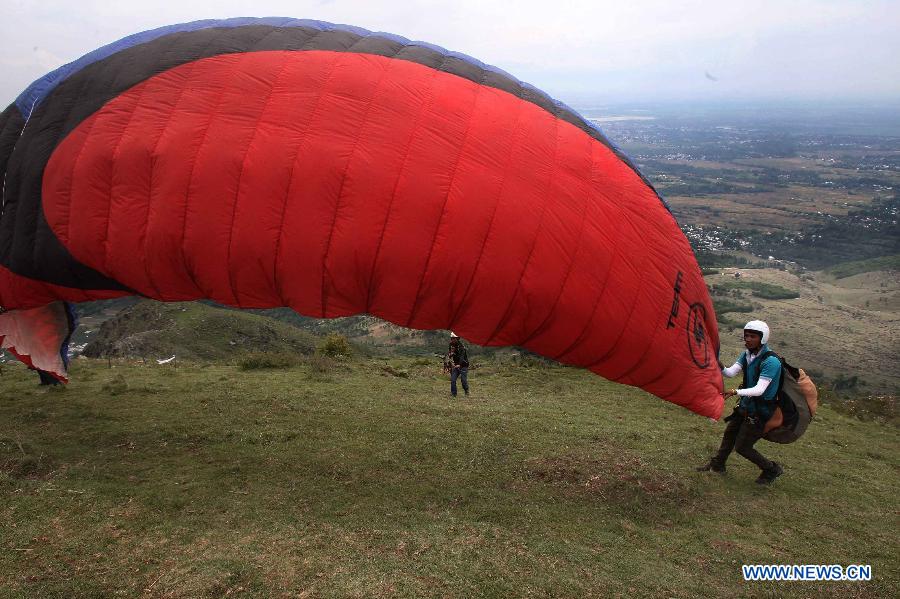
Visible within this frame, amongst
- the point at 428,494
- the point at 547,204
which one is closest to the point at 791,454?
the point at 428,494

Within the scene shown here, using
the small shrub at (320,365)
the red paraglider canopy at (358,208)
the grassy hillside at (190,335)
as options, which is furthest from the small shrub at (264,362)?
the grassy hillside at (190,335)

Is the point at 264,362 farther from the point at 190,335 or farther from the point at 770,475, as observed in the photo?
the point at 190,335

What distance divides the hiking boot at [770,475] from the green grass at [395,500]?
0.14 m

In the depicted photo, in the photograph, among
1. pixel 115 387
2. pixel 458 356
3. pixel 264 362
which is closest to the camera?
pixel 115 387

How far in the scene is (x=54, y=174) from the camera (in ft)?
21.5

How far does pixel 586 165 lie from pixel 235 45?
4575mm

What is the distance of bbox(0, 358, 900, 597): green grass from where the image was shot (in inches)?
225

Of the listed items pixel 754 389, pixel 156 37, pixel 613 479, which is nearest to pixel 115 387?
pixel 156 37

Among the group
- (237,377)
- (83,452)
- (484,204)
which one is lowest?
(237,377)

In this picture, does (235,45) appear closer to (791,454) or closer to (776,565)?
(776,565)

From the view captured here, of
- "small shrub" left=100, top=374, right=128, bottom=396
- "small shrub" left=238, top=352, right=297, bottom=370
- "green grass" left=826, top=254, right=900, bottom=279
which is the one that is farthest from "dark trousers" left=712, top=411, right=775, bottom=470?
"green grass" left=826, top=254, right=900, bottom=279
